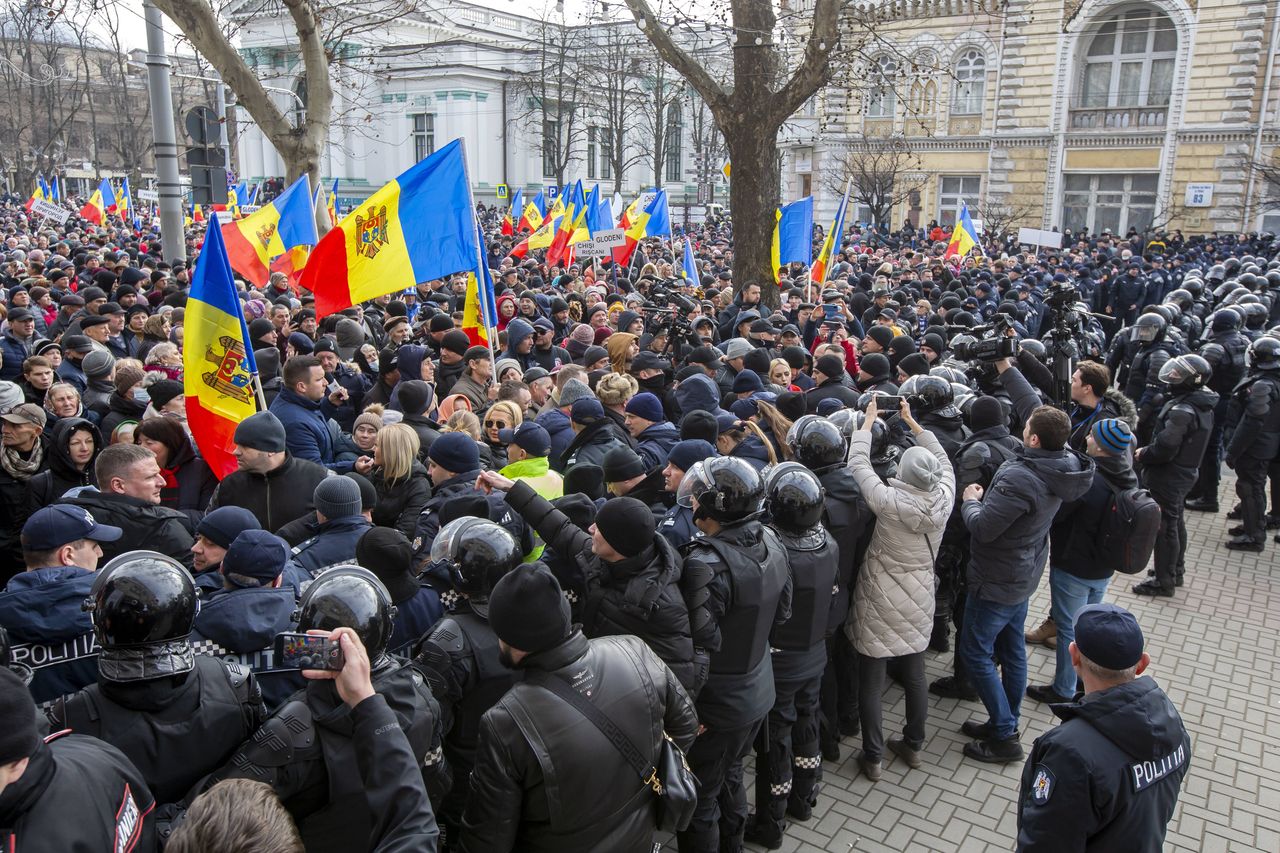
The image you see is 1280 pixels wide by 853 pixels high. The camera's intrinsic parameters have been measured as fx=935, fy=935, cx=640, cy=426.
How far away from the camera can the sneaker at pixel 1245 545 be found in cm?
866

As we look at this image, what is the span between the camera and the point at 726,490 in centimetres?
388

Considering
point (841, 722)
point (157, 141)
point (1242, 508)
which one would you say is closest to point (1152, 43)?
point (1242, 508)

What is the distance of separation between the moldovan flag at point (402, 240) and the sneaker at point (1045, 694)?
16.8 feet

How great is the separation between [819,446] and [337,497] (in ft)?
7.79

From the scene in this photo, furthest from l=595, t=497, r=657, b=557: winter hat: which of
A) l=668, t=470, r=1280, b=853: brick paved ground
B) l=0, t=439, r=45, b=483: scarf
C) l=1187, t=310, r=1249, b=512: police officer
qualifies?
l=1187, t=310, r=1249, b=512: police officer

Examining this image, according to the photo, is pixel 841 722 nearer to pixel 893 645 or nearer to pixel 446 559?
pixel 893 645

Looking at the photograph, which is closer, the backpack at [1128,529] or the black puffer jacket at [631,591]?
the black puffer jacket at [631,591]

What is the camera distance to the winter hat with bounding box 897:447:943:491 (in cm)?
472

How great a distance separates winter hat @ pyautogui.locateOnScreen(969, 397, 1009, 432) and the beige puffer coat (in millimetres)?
819

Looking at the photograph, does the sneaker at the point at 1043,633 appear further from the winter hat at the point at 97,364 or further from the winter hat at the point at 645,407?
the winter hat at the point at 97,364

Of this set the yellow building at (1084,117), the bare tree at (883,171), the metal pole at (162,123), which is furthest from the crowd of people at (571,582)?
the yellow building at (1084,117)

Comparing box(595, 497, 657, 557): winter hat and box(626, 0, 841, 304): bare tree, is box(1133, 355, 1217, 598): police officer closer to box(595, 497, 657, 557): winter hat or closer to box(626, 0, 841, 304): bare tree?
box(595, 497, 657, 557): winter hat

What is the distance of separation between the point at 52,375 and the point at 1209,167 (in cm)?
3854

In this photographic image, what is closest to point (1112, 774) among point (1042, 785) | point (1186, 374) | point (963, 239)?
point (1042, 785)
